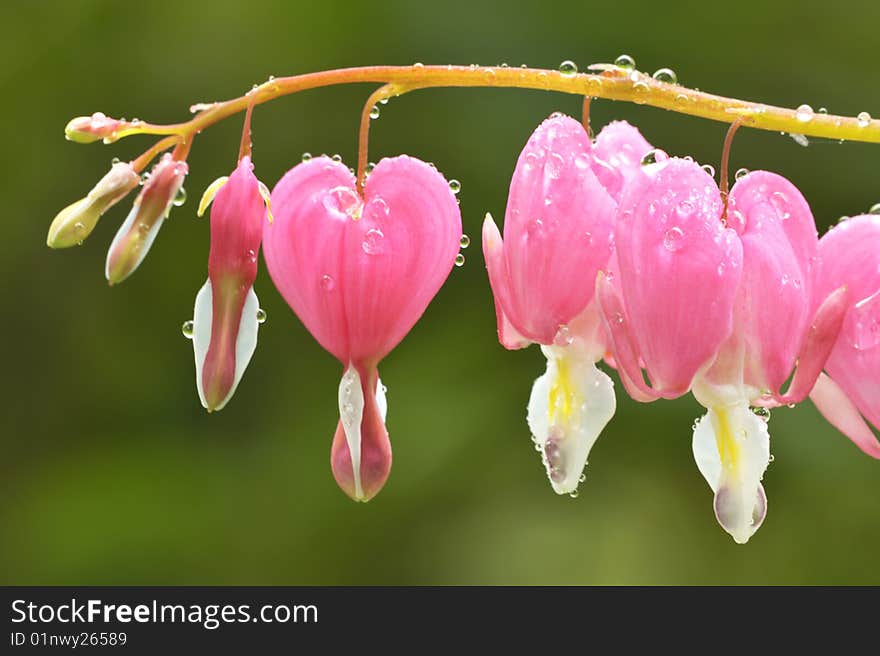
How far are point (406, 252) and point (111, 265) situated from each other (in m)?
0.25

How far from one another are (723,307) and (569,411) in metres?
0.21

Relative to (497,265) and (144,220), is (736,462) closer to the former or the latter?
(497,265)

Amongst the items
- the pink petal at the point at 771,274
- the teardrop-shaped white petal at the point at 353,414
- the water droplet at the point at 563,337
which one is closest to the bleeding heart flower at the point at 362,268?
the teardrop-shaped white petal at the point at 353,414

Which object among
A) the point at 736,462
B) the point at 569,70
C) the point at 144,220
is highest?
the point at 569,70

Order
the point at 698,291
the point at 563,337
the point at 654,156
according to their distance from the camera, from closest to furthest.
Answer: the point at 698,291
the point at 563,337
the point at 654,156

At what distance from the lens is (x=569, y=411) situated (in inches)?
44.4

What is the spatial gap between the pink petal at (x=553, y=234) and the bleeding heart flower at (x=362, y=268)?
0.06m

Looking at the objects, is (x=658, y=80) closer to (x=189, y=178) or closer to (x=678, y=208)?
(x=678, y=208)

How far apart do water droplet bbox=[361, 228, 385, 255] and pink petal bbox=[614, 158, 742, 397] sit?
0.68 ft

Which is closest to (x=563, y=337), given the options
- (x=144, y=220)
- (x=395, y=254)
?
(x=395, y=254)

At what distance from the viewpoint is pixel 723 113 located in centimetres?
104

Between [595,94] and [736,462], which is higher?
[595,94]

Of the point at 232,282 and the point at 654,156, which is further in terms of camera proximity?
the point at 654,156

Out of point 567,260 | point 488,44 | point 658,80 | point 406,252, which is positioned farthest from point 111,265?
point 488,44
